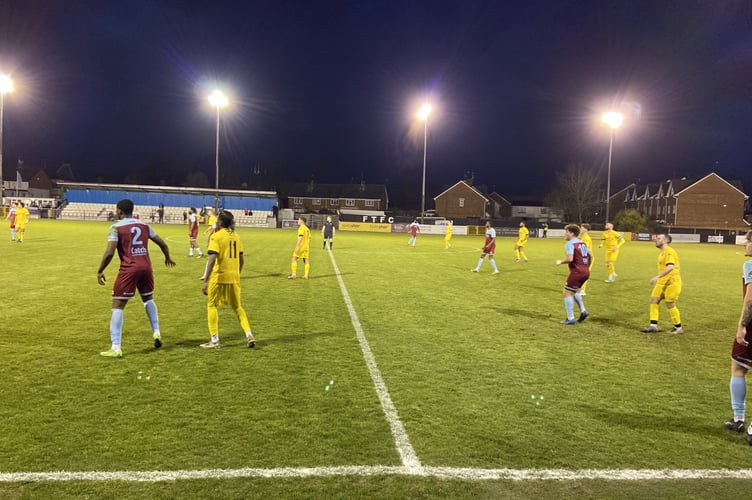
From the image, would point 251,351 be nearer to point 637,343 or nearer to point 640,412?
point 640,412

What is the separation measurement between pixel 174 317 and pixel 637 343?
898 centimetres

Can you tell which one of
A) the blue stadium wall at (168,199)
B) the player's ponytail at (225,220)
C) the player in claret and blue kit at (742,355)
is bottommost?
the player in claret and blue kit at (742,355)

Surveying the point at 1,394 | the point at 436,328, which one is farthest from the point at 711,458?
the point at 1,394

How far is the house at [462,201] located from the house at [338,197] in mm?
14656

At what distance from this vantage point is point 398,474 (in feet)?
12.7

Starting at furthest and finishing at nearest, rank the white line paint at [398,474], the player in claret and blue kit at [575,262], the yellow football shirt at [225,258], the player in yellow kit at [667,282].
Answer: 1. the player in claret and blue kit at [575,262]
2. the player in yellow kit at [667,282]
3. the yellow football shirt at [225,258]
4. the white line paint at [398,474]

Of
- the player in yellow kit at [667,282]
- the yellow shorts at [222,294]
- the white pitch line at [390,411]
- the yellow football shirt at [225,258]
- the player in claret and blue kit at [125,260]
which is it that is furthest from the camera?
the player in yellow kit at [667,282]

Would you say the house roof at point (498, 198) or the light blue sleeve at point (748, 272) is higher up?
the house roof at point (498, 198)

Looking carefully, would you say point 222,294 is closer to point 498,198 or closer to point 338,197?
point 338,197

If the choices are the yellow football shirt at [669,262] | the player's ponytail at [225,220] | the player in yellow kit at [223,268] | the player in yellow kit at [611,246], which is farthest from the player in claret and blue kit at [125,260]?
the player in yellow kit at [611,246]

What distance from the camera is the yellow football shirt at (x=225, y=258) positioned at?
6984 millimetres

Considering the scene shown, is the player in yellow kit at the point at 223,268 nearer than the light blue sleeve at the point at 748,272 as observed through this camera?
No

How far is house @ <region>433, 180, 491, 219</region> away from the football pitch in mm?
75584

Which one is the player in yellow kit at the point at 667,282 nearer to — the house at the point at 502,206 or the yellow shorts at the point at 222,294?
the yellow shorts at the point at 222,294
